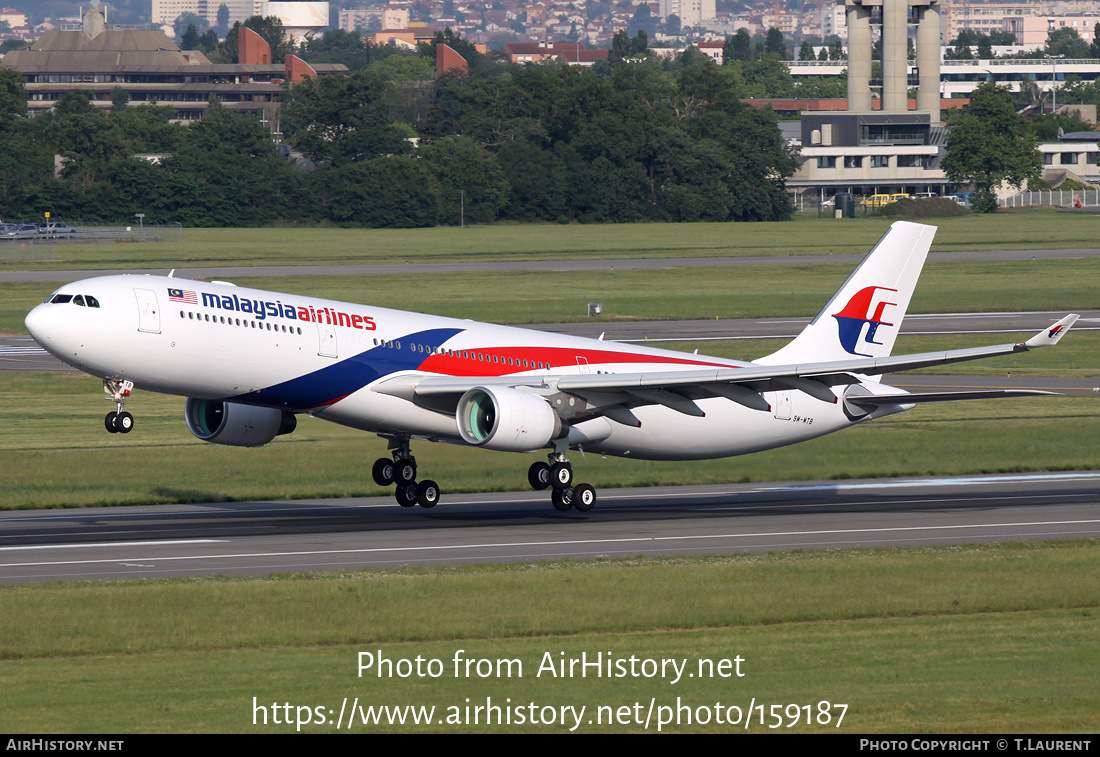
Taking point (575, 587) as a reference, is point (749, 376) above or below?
above

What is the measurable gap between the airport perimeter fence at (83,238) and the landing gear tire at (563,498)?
113 metres

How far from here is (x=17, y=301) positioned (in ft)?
357

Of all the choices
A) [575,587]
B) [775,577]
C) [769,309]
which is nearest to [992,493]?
[775,577]

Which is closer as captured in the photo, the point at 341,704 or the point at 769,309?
the point at 341,704

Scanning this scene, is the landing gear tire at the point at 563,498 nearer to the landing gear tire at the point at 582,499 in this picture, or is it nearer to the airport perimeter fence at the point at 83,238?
the landing gear tire at the point at 582,499

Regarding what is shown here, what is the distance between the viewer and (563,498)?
44.4m

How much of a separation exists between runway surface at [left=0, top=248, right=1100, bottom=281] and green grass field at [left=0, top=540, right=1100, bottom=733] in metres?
90.9

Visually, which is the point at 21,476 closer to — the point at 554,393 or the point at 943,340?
the point at 554,393

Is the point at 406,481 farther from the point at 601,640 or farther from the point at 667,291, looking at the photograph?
the point at 667,291

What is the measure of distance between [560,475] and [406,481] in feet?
14.7

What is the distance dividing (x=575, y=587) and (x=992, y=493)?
20.0 metres

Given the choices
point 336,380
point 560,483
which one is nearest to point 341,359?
point 336,380

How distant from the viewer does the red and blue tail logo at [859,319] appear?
167 feet

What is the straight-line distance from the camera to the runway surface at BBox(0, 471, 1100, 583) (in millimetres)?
37688
